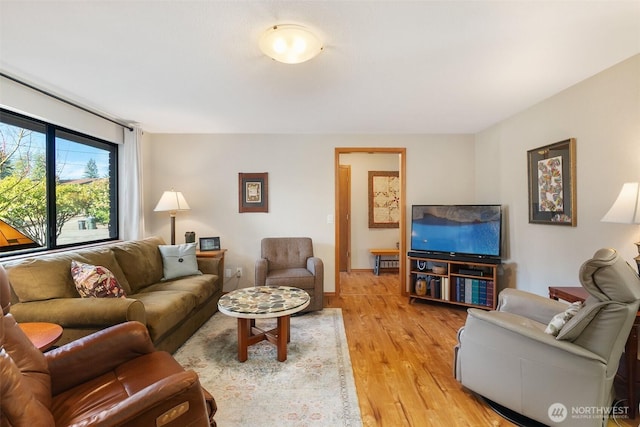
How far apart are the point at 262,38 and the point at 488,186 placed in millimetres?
3394

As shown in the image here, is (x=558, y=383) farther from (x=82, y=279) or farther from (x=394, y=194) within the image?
(x=394, y=194)

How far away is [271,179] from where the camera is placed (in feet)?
13.2

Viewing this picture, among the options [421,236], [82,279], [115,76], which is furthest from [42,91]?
[421,236]

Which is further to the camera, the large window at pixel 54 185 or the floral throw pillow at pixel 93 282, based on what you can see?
the large window at pixel 54 185

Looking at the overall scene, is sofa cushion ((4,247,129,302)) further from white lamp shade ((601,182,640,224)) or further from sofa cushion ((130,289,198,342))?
white lamp shade ((601,182,640,224))

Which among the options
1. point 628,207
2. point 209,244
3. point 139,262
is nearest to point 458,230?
point 628,207

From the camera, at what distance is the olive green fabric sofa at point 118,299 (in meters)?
1.91

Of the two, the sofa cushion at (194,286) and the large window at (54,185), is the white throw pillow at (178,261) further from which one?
the large window at (54,185)

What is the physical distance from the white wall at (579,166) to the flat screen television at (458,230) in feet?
0.86

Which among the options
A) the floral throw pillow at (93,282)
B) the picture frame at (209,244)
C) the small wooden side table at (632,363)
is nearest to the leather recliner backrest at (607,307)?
the small wooden side table at (632,363)

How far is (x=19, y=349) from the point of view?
4.12 feet

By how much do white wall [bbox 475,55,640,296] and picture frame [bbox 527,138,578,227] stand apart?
0.18ft

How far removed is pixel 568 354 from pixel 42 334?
2.90 m

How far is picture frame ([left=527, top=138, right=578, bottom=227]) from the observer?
8.01ft
